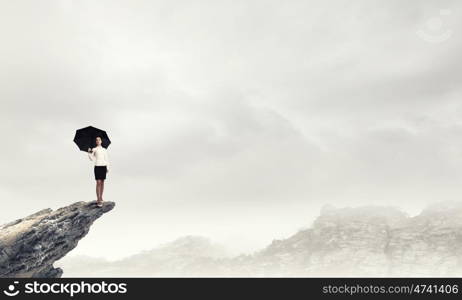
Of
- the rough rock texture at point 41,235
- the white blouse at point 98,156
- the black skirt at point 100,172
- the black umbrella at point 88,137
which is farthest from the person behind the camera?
the rough rock texture at point 41,235

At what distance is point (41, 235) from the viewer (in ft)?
126

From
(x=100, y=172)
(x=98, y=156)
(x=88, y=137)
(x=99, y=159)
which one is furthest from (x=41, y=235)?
(x=98, y=156)

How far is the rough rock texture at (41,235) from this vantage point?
1479 inches

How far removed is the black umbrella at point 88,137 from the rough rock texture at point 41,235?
599 centimetres

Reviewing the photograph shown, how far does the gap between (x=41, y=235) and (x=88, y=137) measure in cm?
1175

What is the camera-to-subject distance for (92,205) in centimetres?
3794

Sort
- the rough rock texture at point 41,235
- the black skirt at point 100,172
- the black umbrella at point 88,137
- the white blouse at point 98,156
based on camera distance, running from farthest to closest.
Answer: the rough rock texture at point 41,235 → the black umbrella at point 88,137 → the black skirt at point 100,172 → the white blouse at point 98,156

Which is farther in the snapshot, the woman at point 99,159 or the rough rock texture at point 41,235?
the rough rock texture at point 41,235

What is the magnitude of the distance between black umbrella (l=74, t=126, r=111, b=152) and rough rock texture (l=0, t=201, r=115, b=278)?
599 cm

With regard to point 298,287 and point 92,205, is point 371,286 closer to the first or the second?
point 298,287

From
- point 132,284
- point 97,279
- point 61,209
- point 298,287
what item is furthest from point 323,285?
point 61,209

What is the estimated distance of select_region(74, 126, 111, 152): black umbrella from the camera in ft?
106

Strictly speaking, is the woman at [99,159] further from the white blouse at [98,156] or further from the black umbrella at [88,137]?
the black umbrella at [88,137]

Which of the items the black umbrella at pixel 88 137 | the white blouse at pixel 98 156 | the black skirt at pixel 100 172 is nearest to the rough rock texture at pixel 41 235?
the black umbrella at pixel 88 137
